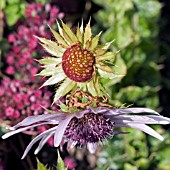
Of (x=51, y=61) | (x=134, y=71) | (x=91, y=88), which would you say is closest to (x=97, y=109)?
(x=91, y=88)

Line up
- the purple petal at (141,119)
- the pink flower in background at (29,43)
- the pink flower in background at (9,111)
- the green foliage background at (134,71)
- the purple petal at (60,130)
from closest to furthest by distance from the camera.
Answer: the purple petal at (60,130)
the purple petal at (141,119)
the pink flower in background at (9,111)
the pink flower in background at (29,43)
the green foliage background at (134,71)

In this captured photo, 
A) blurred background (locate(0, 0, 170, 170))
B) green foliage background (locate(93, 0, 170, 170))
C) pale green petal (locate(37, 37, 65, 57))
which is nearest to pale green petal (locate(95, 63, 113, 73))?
pale green petal (locate(37, 37, 65, 57))

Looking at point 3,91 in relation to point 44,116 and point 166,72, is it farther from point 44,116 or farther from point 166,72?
point 166,72

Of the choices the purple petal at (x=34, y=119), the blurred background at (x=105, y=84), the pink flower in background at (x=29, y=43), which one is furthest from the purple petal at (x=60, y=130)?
the pink flower in background at (x=29, y=43)

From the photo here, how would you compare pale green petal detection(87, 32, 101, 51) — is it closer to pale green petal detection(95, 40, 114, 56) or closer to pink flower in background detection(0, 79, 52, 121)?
pale green petal detection(95, 40, 114, 56)

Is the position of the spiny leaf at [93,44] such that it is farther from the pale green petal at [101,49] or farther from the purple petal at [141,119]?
the purple petal at [141,119]

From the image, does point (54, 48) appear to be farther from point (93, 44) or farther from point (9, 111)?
point (9, 111)

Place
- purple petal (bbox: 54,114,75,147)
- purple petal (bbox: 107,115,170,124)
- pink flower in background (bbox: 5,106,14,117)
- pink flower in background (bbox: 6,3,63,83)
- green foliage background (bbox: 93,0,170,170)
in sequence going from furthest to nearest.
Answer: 1. green foliage background (bbox: 93,0,170,170)
2. pink flower in background (bbox: 6,3,63,83)
3. pink flower in background (bbox: 5,106,14,117)
4. purple petal (bbox: 107,115,170,124)
5. purple petal (bbox: 54,114,75,147)
